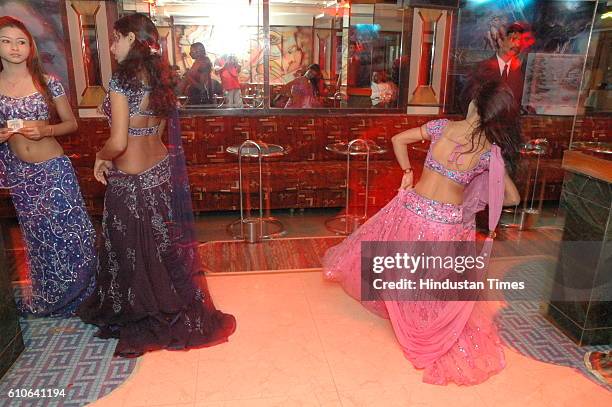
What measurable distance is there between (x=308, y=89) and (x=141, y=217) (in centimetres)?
353

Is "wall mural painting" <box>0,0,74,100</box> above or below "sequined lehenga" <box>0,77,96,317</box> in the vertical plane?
above

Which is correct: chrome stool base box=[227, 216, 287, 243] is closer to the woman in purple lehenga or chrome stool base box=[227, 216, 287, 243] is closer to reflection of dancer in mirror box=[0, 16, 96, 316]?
the woman in purple lehenga

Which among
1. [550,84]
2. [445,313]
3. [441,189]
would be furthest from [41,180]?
[550,84]

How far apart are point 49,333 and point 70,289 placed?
0.93 ft

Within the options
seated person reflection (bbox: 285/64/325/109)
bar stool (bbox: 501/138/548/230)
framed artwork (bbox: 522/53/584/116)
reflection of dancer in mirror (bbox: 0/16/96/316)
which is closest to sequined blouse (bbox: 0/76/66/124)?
reflection of dancer in mirror (bbox: 0/16/96/316)

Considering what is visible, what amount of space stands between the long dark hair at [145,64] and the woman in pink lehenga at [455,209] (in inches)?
53.0

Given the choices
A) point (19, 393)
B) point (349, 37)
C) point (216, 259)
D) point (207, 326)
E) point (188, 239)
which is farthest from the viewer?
point (349, 37)

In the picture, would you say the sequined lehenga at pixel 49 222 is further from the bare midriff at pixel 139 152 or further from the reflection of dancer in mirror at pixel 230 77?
the reflection of dancer in mirror at pixel 230 77

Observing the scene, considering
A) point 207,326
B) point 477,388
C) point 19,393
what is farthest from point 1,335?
point 477,388

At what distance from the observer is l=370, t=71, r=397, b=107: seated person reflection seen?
588 cm

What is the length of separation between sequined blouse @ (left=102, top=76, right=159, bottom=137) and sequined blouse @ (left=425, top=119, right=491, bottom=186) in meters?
1.54

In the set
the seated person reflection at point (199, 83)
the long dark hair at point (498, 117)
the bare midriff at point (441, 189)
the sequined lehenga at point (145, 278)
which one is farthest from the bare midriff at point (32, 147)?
the seated person reflection at point (199, 83)

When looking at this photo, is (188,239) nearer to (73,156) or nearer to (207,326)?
(207,326)

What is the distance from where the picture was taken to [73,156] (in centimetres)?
501
